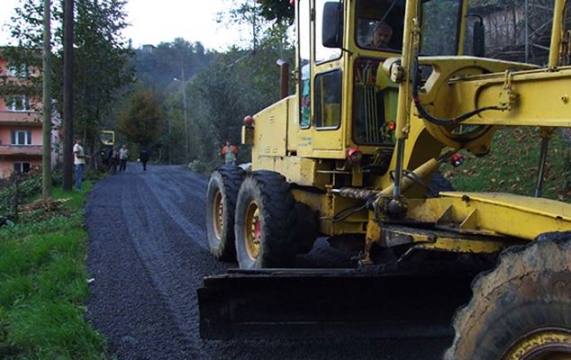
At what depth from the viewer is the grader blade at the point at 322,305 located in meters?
4.19

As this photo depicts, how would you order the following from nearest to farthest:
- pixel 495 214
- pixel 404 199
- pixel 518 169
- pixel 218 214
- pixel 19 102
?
1. pixel 495 214
2. pixel 404 199
3. pixel 218 214
4. pixel 518 169
5. pixel 19 102

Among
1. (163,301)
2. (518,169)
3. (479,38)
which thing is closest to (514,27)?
(518,169)

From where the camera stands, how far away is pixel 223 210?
7.38m

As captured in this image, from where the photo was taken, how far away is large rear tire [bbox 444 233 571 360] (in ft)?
8.00

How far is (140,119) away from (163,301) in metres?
50.4

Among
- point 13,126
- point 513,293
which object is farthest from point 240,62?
point 13,126

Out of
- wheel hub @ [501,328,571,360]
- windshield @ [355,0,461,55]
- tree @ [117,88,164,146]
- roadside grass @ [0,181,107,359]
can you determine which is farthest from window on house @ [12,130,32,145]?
wheel hub @ [501,328,571,360]

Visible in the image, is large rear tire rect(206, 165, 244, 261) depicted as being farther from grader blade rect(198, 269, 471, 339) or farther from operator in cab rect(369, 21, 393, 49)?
grader blade rect(198, 269, 471, 339)

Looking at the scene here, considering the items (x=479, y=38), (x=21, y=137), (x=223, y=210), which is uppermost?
→ (x=21, y=137)

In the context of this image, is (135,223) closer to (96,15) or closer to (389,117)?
(389,117)

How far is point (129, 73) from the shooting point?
92.5 ft

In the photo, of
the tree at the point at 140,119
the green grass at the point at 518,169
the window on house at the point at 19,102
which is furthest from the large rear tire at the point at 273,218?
the tree at the point at 140,119

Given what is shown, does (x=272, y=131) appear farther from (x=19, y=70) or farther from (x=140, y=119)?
(x=140, y=119)

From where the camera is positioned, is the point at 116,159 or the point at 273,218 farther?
the point at 116,159
